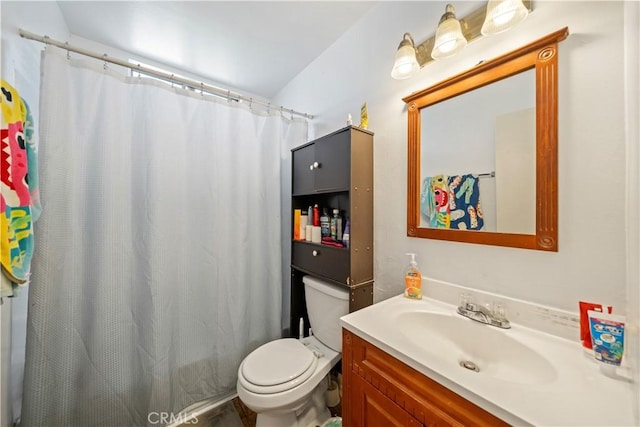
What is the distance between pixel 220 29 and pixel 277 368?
196 centimetres

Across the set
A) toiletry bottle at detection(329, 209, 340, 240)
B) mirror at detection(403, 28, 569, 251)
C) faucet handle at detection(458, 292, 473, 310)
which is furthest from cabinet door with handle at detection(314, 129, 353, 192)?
faucet handle at detection(458, 292, 473, 310)

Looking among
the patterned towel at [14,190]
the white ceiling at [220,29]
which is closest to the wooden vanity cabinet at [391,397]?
the patterned towel at [14,190]

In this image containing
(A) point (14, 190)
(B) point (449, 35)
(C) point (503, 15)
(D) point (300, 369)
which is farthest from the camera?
(D) point (300, 369)

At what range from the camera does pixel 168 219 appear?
127 cm

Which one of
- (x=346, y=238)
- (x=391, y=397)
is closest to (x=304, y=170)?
(x=346, y=238)

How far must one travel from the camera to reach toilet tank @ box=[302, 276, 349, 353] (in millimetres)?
1225

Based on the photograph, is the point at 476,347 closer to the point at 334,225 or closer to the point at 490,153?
the point at 490,153

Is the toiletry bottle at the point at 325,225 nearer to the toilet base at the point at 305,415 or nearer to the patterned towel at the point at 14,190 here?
the toilet base at the point at 305,415

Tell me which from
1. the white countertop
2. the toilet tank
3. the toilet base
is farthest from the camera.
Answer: the toilet tank

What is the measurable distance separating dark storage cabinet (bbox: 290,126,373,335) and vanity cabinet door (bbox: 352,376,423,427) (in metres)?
0.40

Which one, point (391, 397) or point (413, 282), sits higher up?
point (413, 282)

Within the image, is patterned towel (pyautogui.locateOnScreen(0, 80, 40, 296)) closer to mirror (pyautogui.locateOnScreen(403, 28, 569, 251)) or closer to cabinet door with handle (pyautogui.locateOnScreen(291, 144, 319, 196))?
cabinet door with handle (pyautogui.locateOnScreen(291, 144, 319, 196))

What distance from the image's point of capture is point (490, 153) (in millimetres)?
864

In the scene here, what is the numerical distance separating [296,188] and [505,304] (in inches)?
47.9
